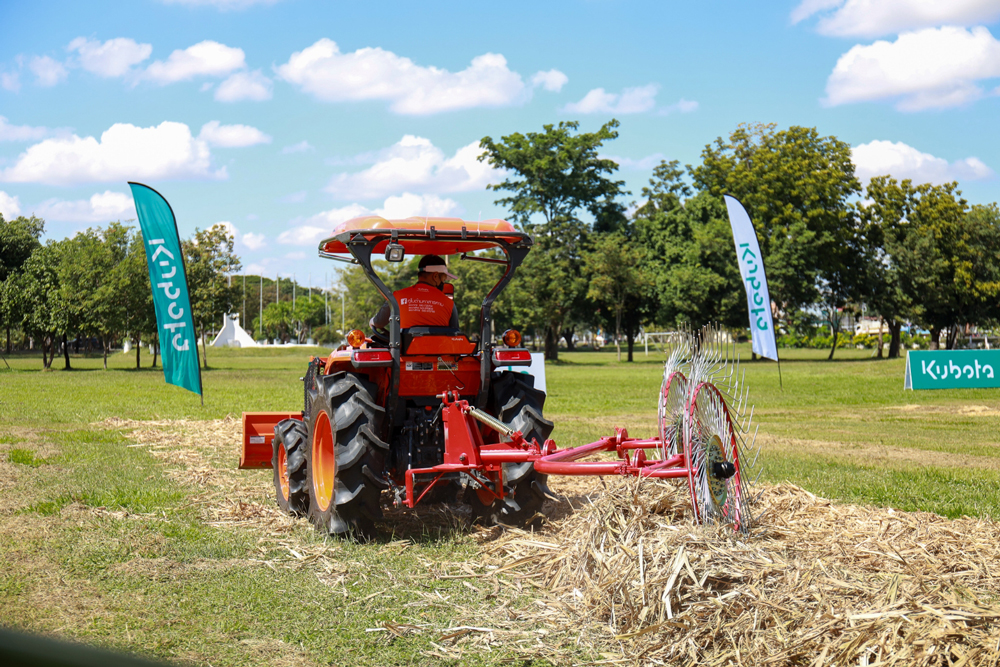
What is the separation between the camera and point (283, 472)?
784 centimetres

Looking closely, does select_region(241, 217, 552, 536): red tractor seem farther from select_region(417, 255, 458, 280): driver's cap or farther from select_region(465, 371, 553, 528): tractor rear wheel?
select_region(417, 255, 458, 280): driver's cap

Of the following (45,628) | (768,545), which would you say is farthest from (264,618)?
(768,545)

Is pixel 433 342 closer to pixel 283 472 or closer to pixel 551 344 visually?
pixel 283 472

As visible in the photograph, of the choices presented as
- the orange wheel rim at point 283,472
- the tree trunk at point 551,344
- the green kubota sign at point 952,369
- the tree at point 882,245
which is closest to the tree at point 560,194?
the tree trunk at point 551,344

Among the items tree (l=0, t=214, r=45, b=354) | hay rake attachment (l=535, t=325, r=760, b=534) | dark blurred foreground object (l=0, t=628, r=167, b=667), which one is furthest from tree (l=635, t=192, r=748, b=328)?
dark blurred foreground object (l=0, t=628, r=167, b=667)

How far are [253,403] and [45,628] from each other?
15710 millimetres

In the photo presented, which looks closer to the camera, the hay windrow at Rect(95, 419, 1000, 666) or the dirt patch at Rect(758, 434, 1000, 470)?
the hay windrow at Rect(95, 419, 1000, 666)

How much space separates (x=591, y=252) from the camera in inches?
2050

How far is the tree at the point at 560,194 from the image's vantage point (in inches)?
2004

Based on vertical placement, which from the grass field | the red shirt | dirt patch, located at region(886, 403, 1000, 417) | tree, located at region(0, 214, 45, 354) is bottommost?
dirt patch, located at region(886, 403, 1000, 417)

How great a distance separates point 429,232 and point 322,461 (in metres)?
2.05

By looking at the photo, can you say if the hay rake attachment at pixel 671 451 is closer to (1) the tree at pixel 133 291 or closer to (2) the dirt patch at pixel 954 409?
(2) the dirt patch at pixel 954 409

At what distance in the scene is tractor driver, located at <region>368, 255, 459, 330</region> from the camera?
711 centimetres

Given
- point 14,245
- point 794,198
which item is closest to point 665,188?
point 794,198
